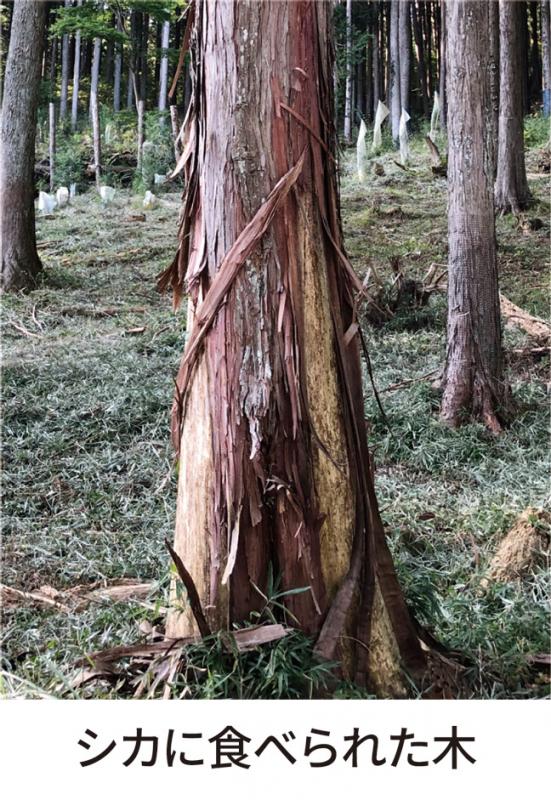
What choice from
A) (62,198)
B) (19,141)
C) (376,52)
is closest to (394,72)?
(376,52)

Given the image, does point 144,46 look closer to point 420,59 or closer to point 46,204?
point 420,59

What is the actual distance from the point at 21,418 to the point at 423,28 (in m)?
26.8

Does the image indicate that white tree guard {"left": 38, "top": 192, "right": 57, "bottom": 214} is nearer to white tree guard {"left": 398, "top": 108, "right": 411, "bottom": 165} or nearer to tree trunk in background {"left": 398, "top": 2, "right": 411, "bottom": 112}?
white tree guard {"left": 398, "top": 108, "right": 411, "bottom": 165}

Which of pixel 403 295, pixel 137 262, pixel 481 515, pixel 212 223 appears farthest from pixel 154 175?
pixel 212 223

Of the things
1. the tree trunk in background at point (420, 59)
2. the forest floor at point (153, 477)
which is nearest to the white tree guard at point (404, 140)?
the forest floor at point (153, 477)

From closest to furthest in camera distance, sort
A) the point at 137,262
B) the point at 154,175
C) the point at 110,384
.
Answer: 1. the point at 110,384
2. the point at 137,262
3. the point at 154,175

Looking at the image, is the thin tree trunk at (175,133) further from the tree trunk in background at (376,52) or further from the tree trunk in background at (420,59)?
the tree trunk in background at (420,59)

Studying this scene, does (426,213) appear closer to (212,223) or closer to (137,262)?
(137,262)

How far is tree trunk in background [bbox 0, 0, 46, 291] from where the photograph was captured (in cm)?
802

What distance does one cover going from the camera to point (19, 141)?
8.19 m

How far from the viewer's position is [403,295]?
6793mm

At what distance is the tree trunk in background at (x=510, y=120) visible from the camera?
31.3 feet

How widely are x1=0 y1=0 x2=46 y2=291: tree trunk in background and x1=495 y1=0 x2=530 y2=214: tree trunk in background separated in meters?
5.60

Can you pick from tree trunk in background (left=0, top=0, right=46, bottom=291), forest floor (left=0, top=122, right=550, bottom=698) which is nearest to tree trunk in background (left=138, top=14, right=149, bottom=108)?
tree trunk in background (left=0, top=0, right=46, bottom=291)
